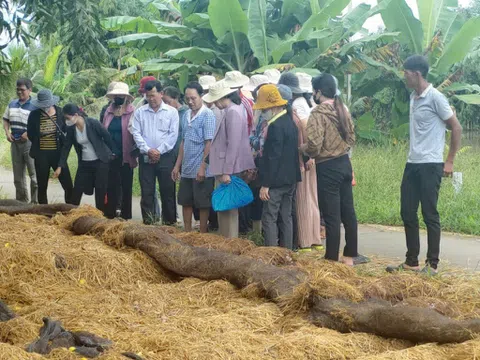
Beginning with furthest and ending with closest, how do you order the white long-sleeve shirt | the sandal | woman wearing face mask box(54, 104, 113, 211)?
woman wearing face mask box(54, 104, 113, 211)
the white long-sleeve shirt
the sandal

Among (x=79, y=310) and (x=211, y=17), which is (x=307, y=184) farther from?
(x=211, y=17)

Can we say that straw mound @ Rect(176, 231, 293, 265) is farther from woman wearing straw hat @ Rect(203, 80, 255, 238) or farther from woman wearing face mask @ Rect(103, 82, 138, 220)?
woman wearing face mask @ Rect(103, 82, 138, 220)

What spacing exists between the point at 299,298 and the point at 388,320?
2.42ft

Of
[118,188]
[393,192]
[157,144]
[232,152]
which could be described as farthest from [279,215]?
[393,192]

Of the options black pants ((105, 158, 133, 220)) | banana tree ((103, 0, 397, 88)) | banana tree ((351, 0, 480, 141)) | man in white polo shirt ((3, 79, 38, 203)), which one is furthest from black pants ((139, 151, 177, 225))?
banana tree ((351, 0, 480, 141))

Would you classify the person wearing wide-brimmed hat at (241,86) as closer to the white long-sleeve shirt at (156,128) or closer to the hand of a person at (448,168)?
the white long-sleeve shirt at (156,128)

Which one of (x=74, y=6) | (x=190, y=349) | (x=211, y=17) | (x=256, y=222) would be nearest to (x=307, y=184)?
(x=256, y=222)

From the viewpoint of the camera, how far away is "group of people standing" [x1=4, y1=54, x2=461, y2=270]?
8180 millimetres

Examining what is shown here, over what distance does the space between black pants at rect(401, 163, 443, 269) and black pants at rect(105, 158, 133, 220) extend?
4722mm

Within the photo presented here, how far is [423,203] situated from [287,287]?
7.89 feet

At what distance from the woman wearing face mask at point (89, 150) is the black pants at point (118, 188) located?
27cm

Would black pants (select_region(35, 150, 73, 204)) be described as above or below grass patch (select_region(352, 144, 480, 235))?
above

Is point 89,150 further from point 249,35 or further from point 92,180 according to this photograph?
point 249,35

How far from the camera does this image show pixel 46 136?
11.9 metres
